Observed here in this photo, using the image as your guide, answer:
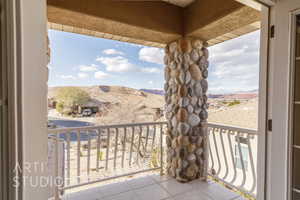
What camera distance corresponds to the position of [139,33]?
220 cm

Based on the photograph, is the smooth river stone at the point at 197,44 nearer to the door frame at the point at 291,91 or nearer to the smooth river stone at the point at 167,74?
the smooth river stone at the point at 167,74

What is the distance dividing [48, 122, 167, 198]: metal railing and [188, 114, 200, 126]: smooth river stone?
0.51 meters

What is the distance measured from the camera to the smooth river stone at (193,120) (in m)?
2.47

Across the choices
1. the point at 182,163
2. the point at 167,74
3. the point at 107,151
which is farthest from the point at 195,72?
the point at 107,151

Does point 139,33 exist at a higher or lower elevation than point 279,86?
higher

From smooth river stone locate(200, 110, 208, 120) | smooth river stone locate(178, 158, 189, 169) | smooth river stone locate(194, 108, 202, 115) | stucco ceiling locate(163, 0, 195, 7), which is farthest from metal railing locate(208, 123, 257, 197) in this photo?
stucco ceiling locate(163, 0, 195, 7)

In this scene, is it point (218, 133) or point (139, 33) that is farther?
point (218, 133)

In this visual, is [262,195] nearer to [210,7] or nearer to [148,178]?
[148,178]

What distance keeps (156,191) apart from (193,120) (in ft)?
4.04

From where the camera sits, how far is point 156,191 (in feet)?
7.34

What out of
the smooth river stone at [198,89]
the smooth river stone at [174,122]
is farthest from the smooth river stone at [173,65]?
the smooth river stone at [174,122]

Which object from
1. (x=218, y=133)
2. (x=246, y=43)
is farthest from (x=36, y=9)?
(x=246, y=43)

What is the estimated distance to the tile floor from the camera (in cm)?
210

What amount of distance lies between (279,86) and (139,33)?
5.85 ft
